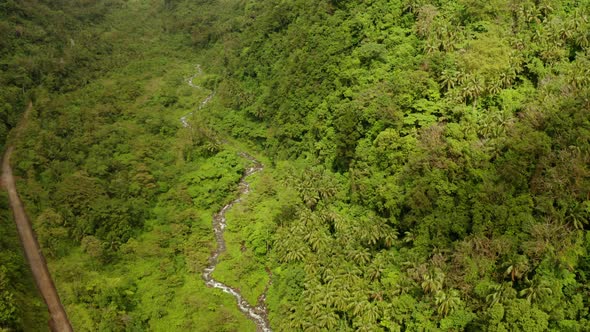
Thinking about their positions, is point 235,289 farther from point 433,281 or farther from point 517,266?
point 517,266

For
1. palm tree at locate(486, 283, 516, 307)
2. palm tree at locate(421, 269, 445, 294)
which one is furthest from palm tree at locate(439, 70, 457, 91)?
palm tree at locate(486, 283, 516, 307)

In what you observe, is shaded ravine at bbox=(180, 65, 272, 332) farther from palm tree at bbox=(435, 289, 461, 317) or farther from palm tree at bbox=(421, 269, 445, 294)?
palm tree at bbox=(435, 289, 461, 317)

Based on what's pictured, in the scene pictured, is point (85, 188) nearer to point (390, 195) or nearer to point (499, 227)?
point (390, 195)

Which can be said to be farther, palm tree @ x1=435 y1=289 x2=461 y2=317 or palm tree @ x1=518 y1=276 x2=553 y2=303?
palm tree @ x1=435 y1=289 x2=461 y2=317

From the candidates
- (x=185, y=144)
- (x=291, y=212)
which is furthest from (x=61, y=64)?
(x=291, y=212)

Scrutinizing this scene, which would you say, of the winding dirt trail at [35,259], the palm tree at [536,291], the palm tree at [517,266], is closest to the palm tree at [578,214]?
the palm tree at [517,266]

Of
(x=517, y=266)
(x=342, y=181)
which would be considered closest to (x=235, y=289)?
(x=342, y=181)

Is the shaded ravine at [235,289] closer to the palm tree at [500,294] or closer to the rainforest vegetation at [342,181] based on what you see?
the rainforest vegetation at [342,181]
